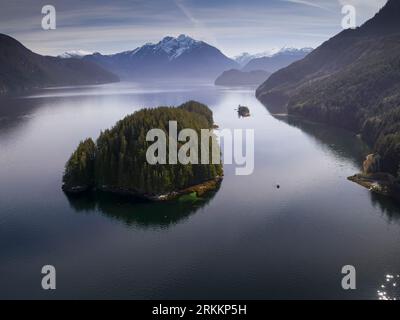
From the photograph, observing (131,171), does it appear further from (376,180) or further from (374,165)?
(374,165)

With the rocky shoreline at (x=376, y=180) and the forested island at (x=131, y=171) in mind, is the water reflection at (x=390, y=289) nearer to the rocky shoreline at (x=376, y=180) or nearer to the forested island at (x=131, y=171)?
the rocky shoreline at (x=376, y=180)

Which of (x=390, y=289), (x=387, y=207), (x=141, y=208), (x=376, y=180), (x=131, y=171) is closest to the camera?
(x=390, y=289)

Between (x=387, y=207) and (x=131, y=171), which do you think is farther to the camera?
(x=131, y=171)

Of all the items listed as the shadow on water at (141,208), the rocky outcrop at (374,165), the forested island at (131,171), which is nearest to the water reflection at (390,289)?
the shadow on water at (141,208)

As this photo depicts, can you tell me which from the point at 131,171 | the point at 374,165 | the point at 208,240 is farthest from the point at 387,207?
the point at 131,171
